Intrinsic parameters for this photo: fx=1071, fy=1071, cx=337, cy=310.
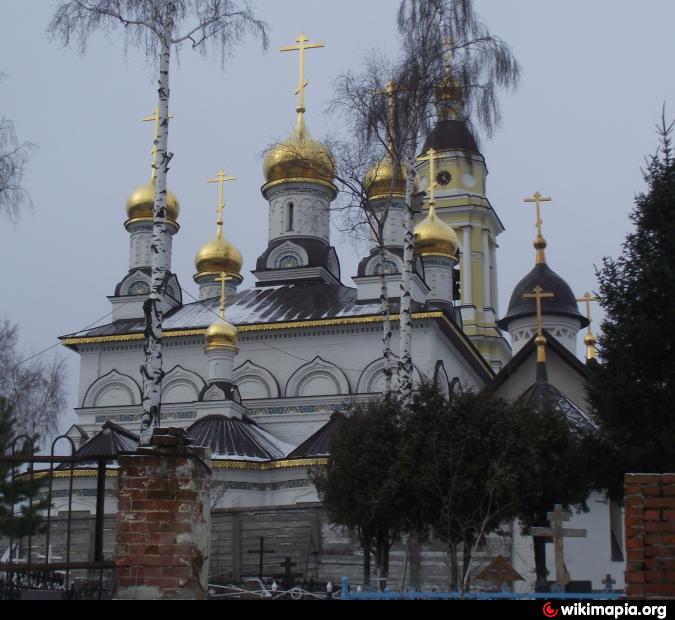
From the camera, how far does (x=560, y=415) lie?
13.9 m

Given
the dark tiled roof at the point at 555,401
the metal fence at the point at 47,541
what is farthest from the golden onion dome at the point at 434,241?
the metal fence at the point at 47,541

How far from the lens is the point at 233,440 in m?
24.4

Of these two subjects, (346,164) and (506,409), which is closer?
(506,409)

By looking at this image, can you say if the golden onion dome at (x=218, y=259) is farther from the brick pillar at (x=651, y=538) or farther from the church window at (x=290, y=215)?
the brick pillar at (x=651, y=538)

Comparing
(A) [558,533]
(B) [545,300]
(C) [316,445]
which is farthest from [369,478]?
(B) [545,300]

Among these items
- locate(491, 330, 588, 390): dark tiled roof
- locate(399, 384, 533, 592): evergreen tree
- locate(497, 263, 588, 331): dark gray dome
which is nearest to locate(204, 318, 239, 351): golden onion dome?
locate(491, 330, 588, 390): dark tiled roof

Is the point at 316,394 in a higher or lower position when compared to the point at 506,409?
higher
